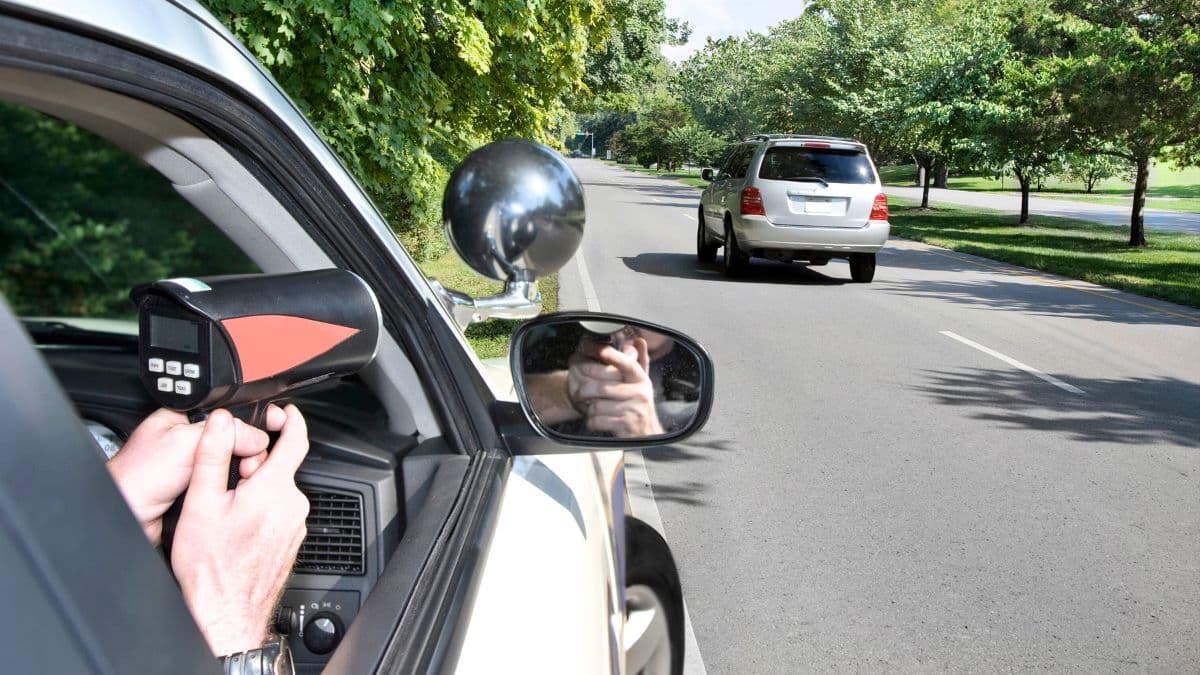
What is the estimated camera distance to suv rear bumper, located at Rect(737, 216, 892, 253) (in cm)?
1507

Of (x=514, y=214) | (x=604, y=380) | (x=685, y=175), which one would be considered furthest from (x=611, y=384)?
(x=685, y=175)

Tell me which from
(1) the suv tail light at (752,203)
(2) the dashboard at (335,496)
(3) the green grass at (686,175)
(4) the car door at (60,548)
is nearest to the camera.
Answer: (4) the car door at (60,548)

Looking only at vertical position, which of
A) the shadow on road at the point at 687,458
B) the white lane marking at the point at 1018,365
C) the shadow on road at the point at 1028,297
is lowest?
the shadow on road at the point at 1028,297

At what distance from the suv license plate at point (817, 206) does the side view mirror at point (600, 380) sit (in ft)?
43.9

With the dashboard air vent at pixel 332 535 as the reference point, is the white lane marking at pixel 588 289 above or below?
below

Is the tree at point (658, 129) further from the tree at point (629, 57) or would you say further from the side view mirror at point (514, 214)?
the side view mirror at point (514, 214)

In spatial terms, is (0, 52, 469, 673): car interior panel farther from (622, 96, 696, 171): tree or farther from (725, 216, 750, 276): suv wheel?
(622, 96, 696, 171): tree

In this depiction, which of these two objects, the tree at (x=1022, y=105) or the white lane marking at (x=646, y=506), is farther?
the tree at (x=1022, y=105)

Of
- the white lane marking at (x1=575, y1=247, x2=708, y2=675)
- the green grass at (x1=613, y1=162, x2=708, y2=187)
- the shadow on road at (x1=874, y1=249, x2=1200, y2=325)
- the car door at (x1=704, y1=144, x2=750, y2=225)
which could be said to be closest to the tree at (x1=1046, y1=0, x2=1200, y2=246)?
the shadow on road at (x1=874, y1=249, x2=1200, y2=325)

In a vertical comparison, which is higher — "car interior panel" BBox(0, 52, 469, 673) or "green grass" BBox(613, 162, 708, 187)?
"car interior panel" BBox(0, 52, 469, 673)

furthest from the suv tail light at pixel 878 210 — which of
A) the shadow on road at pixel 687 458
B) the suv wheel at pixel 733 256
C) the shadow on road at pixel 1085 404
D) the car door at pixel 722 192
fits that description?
the shadow on road at pixel 687 458

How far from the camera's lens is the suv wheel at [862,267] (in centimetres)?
1577

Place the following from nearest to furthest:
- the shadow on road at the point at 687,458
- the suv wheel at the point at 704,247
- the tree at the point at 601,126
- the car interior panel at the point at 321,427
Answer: the car interior panel at the point at 321,427, the shadow on road at the point at 687,458, the suv wheel at the point at 704,247, the tree at the point at 601,126

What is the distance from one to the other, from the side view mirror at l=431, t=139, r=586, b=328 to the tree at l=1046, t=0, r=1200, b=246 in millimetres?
18651
